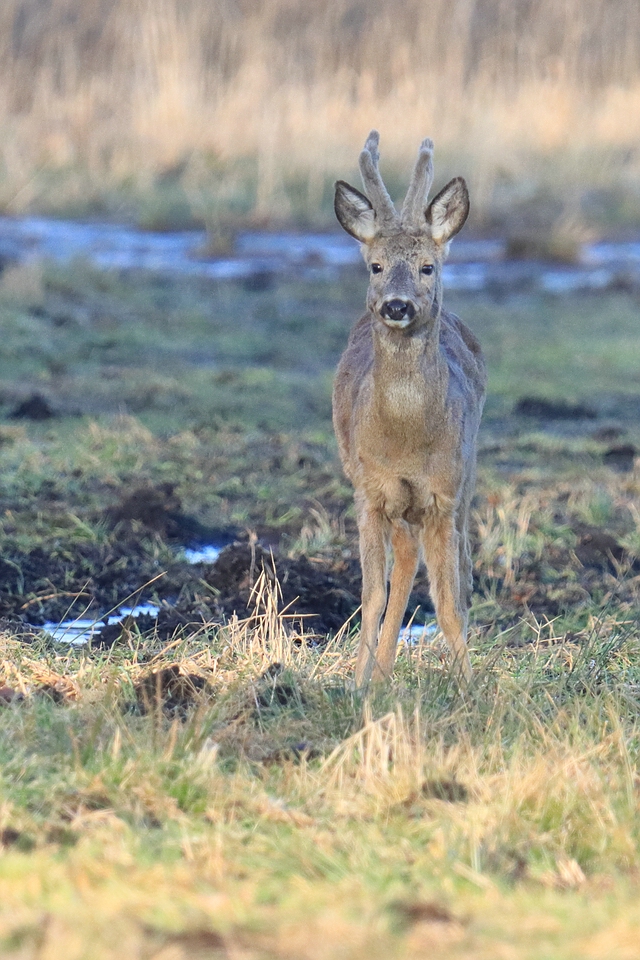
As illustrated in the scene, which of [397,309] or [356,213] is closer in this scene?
[397,309]

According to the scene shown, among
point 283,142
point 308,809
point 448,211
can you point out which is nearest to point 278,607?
point 448,211

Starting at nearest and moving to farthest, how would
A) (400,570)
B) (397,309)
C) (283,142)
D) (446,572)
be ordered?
(397,309) → (446,572) → (400,570) → (283,142)

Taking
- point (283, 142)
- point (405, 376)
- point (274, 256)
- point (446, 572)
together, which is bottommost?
point (446, 572)

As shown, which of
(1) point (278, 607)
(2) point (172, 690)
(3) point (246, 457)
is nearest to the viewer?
(2) point (172, 690)

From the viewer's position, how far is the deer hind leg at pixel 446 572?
233 inches

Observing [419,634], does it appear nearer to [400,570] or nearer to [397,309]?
[400,570]

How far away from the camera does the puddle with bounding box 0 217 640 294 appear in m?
16.2

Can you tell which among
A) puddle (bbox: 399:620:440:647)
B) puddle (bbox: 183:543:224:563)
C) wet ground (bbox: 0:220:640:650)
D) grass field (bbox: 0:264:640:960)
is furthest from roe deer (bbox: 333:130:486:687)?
puddle (bbox: 183:543:224:563)

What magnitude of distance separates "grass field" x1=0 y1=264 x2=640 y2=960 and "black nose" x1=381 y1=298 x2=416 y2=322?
3.98 ft

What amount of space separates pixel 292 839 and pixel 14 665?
1.64 m

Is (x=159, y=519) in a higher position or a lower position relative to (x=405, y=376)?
lower

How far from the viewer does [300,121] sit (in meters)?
19.2

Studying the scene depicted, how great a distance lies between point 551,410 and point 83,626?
18.6 feet

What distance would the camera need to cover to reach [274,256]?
17016 mm
